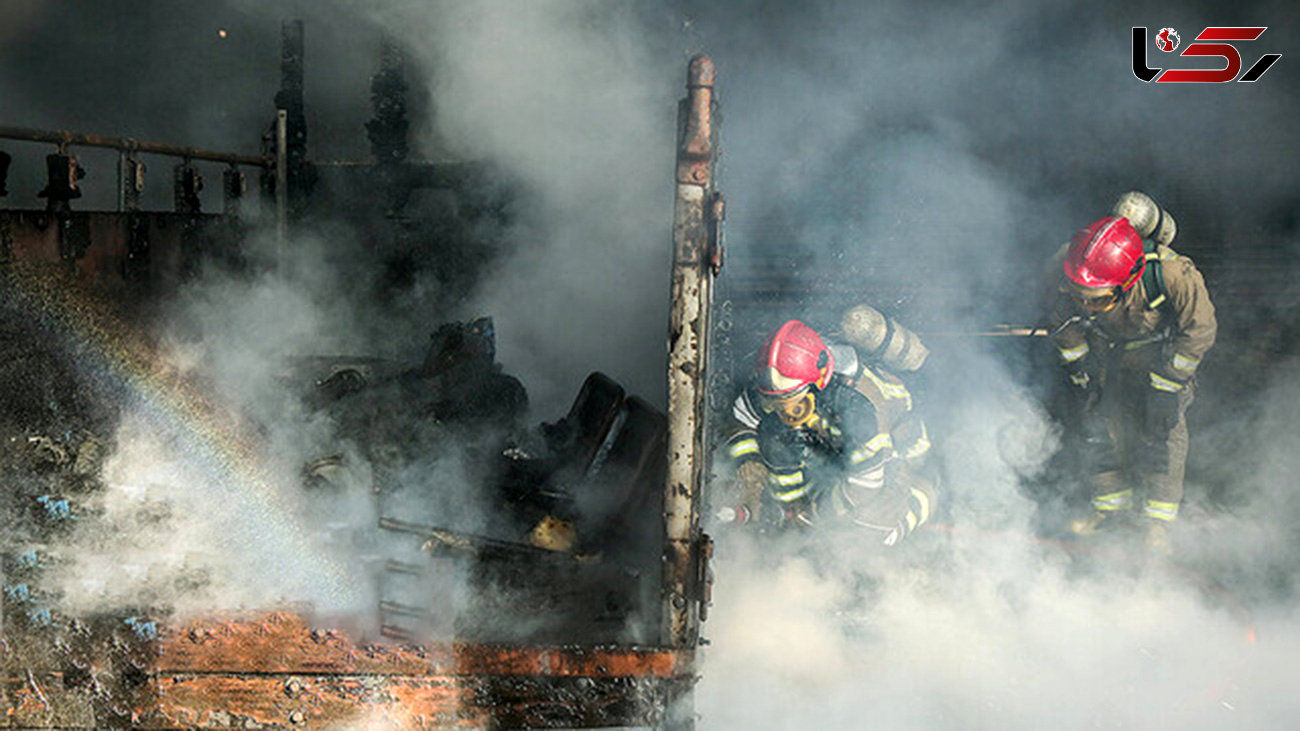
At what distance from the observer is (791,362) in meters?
3.94

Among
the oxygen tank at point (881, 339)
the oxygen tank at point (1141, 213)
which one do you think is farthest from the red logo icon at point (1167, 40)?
the oxygen tank at point (881, 339)

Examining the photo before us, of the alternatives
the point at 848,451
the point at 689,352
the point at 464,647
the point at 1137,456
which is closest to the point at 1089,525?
the point at 1137,456

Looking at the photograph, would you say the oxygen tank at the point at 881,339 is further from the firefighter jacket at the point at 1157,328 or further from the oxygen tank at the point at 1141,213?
the oxygen tank at the point at 1141,213

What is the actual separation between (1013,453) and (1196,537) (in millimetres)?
1124

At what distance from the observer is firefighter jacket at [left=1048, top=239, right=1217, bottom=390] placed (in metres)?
4.75

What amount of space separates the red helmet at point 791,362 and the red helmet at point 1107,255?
1633 millimetres

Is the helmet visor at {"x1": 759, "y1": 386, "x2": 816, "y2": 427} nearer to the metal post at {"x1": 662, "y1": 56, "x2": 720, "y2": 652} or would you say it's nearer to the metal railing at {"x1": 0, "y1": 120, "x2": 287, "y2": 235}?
the metal post at {"x1": 662, "y1": 56, "x2": 720, "y2": 652}

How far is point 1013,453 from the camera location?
5203 mm

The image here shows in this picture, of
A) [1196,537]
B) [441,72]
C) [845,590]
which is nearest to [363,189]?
[441,72]

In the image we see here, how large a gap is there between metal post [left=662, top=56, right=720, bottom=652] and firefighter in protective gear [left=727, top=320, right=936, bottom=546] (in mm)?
1478

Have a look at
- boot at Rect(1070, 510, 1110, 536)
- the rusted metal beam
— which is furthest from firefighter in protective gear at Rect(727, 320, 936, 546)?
the rusted metal beam

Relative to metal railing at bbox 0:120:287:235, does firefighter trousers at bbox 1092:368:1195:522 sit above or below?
below

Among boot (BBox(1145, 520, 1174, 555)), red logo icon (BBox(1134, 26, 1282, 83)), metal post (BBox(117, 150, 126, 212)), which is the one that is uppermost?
red logo icon (BBox(1134, 26, 1282, 83))

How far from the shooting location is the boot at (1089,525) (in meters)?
4.92
